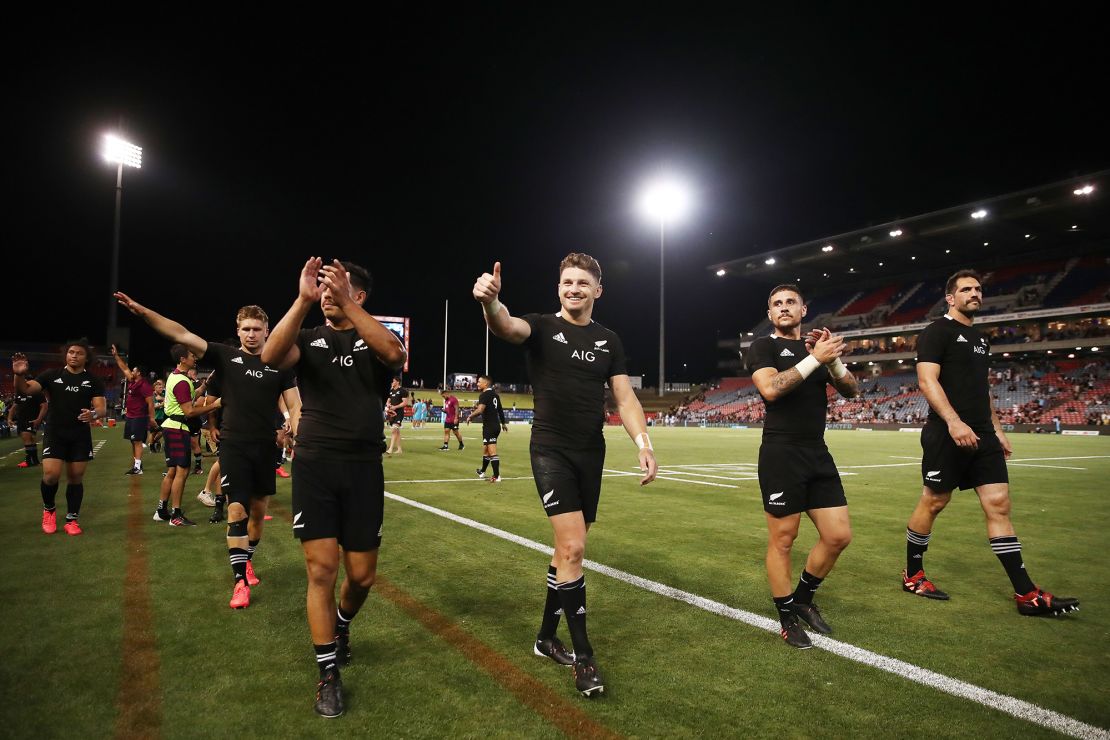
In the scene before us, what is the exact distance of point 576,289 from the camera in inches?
145

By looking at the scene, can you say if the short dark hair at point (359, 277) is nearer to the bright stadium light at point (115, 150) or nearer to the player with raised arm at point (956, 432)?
the player with raised arm at point (956, 432)

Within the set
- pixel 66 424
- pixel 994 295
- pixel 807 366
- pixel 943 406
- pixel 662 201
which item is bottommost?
pixel 66 424

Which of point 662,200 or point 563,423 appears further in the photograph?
point 662,200

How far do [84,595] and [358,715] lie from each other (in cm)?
323

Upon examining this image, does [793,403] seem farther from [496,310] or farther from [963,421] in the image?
[496,310]

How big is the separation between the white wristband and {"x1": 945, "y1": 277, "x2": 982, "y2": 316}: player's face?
185cm

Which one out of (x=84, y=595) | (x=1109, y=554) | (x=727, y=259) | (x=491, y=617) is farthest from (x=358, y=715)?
(x=727, y=259)

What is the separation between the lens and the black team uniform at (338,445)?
3.25 m

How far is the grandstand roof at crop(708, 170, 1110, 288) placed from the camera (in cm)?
4491

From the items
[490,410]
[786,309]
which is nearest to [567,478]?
[786,309]

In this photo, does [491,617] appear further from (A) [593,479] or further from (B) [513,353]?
(B) [513,353]

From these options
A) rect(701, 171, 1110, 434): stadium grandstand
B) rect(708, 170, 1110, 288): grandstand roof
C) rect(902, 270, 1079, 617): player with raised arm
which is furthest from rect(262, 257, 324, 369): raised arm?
rect(708, 170, 1110, 288): grandstand roof

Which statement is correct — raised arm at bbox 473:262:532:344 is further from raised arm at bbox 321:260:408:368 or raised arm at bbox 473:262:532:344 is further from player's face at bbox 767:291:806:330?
player's face at bbox 767:291:806:330

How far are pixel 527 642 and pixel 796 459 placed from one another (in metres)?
2.05
